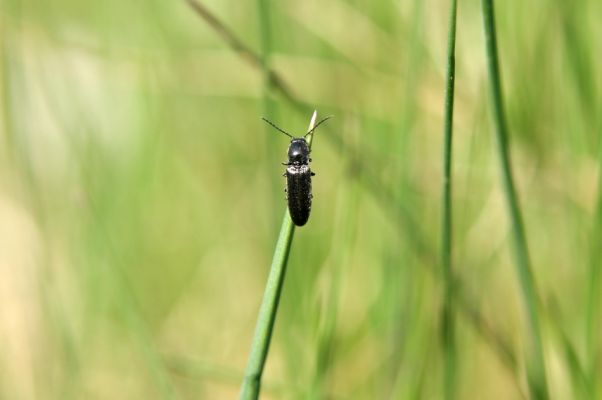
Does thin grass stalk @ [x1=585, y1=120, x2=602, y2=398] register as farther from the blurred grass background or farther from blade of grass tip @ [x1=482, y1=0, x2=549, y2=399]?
blade of grass tip @ [x1=482, y1=0, x2=549, y2=399]

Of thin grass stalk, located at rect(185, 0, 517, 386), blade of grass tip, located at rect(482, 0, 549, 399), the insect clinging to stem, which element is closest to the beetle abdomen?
the insect clinging to stem

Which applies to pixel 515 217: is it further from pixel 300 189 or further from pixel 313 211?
pixel 313 211

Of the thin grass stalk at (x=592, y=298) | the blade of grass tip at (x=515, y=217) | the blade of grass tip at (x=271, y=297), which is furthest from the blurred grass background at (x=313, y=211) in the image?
the blade of grass tip at (x=271, y=297)

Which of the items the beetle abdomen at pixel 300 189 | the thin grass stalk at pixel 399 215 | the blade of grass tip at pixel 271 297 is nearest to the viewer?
the blade of grass tip at pixel 271 297

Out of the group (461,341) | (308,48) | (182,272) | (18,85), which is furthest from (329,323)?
(308,48)

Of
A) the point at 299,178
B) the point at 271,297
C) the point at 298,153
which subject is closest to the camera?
the point at 271,297

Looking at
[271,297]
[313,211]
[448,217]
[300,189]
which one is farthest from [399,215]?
[313,211]

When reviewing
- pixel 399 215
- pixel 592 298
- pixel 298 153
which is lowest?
pixel 592 298

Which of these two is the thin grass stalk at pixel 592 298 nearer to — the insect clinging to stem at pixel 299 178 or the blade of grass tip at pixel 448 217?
the blade of grass tip at pixel 448 217
